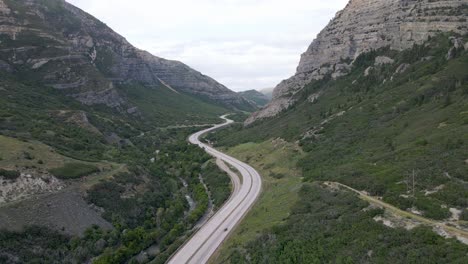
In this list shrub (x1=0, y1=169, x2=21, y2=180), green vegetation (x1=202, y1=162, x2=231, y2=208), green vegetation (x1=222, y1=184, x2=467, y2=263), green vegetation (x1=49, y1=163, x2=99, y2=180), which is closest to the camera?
green vegetation (x1=222, y1=184, x2=467, y2=263)

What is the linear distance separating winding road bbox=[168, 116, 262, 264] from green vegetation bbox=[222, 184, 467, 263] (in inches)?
307

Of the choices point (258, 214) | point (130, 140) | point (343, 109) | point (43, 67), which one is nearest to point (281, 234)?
point (258, 214)

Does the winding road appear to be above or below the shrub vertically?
below

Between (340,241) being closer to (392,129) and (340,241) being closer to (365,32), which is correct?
(392,129)

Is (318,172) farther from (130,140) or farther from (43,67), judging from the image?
(43,67)

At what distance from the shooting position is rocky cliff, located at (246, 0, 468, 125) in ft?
356

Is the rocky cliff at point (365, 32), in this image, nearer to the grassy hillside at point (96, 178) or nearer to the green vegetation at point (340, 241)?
the grassy hillside at point (96, 178)

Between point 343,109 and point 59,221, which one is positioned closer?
point 59,221

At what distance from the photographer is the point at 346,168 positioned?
5728 centimetres

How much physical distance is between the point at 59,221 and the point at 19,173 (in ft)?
38.0

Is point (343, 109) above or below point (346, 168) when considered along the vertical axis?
above

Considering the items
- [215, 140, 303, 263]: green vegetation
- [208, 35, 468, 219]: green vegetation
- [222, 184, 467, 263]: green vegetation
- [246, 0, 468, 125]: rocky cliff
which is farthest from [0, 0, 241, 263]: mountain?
[246, 0, 468, 125]: rocky cliff

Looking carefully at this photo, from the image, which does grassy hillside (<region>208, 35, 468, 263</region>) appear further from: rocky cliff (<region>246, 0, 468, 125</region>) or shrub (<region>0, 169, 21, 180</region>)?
shrub (<region>0, 169, 21, 180</region>)

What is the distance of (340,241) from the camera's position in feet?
108
